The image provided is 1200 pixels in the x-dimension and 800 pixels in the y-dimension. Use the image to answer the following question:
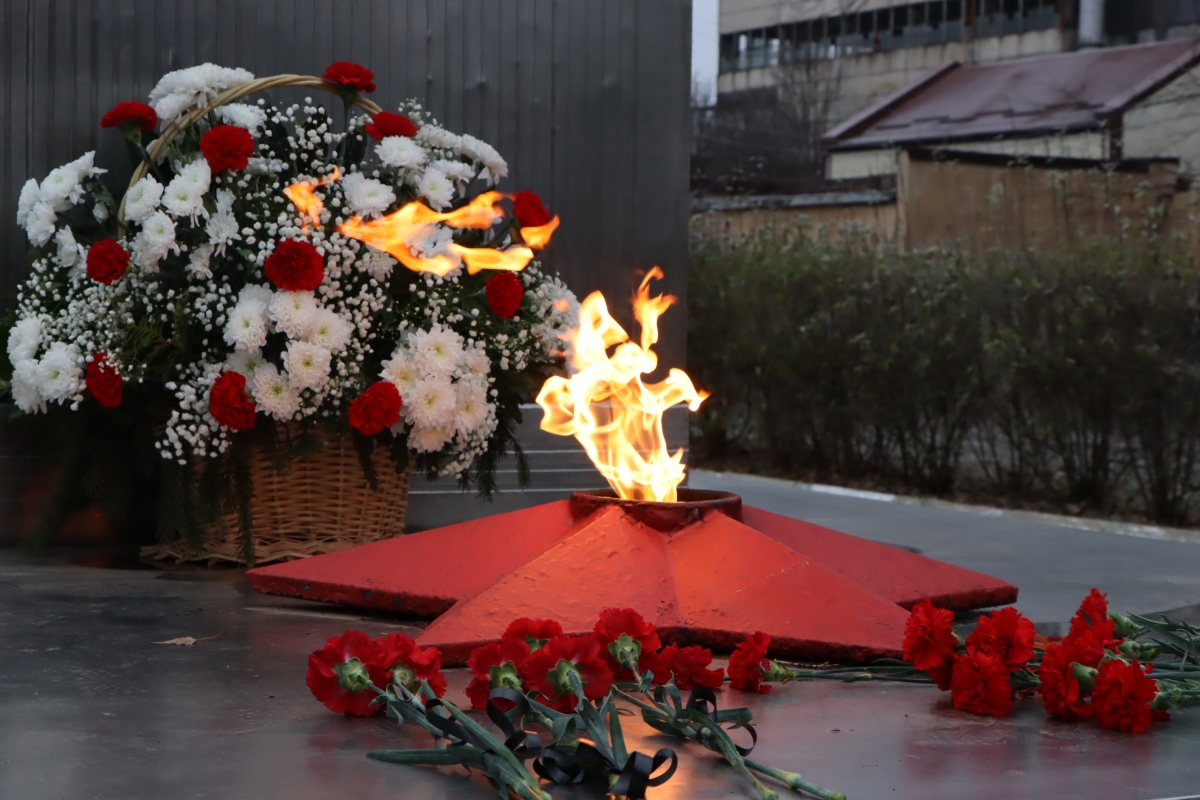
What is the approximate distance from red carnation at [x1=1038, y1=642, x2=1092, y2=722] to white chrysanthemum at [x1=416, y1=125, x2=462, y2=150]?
8.80 feet

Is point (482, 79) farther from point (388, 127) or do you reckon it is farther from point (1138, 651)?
point (1138, 651)

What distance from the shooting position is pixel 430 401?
414 cm

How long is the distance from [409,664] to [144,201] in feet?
6.94

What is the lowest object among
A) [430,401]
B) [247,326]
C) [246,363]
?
[430,401]

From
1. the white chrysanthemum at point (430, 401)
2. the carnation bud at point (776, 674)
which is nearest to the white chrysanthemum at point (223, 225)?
the white chrysanthemum at point (430, 401)

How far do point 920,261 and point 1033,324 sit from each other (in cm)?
103

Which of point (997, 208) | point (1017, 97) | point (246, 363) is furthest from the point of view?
point (1017, 97)

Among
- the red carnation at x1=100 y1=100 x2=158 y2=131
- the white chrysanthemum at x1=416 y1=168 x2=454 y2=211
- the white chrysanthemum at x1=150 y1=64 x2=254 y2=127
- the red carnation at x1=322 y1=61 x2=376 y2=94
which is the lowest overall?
the white chrysanthemum at x1=416 y1=168 x2=454 y2=211

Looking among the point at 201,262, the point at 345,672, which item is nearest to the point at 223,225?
the point at 201,262

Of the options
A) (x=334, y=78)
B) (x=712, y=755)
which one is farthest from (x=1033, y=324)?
(x=712, y=755)

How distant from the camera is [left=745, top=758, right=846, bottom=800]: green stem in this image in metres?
2.12

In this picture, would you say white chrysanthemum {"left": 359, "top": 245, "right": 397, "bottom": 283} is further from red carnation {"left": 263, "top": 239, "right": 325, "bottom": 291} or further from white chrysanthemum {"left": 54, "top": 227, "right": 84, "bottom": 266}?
white chrysanthemum {"left": 54, "top": 227, "right": 84, "bottom": 266}

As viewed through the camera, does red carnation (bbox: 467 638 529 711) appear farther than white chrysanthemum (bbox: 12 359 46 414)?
No

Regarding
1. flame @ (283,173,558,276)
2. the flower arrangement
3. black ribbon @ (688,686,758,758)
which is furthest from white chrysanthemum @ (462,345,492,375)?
black ribbon @ (688,686,758,758)
